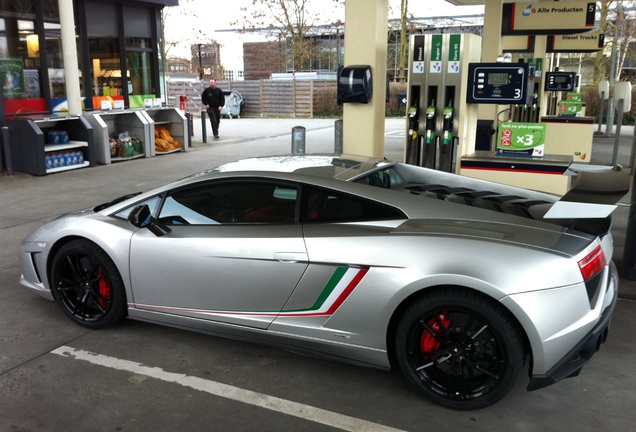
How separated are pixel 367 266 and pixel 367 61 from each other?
489cm

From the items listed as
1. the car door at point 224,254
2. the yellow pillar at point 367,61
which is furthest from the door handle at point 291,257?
the yellow pillar at point 367,61

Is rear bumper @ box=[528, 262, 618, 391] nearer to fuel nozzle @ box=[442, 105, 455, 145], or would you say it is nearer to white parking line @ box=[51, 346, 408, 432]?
white parking line @ box=[51, 346, 408, 432]

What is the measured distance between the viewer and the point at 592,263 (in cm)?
320

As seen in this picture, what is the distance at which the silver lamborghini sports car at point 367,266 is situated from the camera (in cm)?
307

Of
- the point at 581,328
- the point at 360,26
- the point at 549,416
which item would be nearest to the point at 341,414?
the point at 549,416

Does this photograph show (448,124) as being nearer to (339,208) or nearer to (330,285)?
(339,208)

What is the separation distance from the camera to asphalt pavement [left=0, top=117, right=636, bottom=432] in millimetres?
3178

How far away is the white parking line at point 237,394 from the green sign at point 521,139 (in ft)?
16.1

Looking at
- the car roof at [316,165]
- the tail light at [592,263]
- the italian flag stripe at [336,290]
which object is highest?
the car roof at [316,165]

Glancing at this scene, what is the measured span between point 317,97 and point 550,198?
27436mm

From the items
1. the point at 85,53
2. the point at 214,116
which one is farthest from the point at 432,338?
the point at 214,116

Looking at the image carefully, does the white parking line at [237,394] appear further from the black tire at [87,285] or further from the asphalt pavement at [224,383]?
the black tire at [87,285]

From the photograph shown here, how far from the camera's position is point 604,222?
341 centimetres

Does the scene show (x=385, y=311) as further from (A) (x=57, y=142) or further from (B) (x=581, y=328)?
(A) (x=57, y=142)
